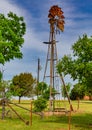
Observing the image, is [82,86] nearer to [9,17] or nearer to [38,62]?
[9,17]

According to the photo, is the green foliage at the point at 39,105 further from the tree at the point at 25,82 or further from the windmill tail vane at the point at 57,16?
the tree at the point at 25,82

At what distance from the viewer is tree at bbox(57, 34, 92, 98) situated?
32219 millimetres

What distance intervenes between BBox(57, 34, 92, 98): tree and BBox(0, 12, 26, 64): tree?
767 inches

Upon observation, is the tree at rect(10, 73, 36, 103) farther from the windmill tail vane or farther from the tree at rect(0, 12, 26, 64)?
the windmill tail vane

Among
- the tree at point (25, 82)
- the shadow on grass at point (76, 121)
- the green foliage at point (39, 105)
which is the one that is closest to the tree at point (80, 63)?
the shadow on grass at point (76, 121)

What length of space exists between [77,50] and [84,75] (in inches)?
86.6

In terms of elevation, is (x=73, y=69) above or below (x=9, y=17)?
below

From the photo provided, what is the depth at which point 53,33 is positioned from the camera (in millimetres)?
50438

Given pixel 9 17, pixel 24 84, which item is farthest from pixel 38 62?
pixel 9 17

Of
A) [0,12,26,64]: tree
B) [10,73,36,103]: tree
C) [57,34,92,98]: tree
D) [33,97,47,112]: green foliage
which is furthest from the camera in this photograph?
[10,73,36,103]: tree

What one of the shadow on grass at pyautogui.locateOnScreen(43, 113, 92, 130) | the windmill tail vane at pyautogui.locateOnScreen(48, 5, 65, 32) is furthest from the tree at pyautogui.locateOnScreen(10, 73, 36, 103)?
the shadow on grass at pyautogui.locateOnScreen(43, 113, 92, 130)

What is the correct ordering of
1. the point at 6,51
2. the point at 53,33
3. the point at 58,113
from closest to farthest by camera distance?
the point at 58,113, the point at 53,33, the point at 6,51

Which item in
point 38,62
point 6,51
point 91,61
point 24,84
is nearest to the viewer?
point 91,61

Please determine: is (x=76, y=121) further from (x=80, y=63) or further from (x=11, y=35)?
(x=11, y=35)
